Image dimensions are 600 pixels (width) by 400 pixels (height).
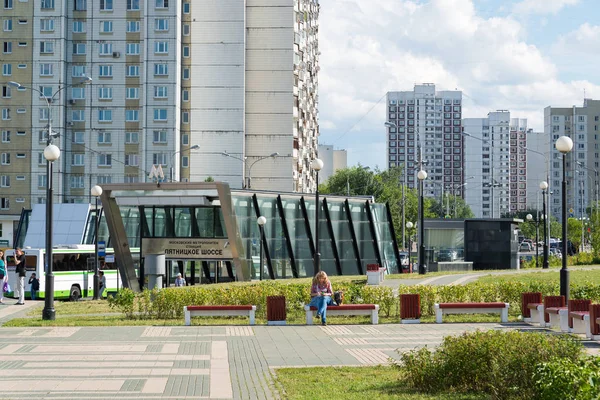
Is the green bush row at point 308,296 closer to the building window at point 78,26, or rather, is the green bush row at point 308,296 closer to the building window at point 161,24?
the building window at point 161,24

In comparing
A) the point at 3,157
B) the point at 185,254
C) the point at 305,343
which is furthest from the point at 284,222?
the point at 3,157

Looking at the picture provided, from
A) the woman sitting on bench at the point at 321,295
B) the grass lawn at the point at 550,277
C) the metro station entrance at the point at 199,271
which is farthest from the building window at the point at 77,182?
the woman sitting on bench at the point at 321,295

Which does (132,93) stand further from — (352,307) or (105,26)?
(352,307)

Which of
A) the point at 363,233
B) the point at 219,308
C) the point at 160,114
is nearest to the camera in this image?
the point at 219,308

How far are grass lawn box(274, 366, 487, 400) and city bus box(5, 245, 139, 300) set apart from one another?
3002cm

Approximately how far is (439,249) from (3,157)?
4948 centimetres

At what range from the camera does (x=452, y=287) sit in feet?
85.9

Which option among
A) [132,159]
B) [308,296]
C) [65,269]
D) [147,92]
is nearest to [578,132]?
[147,92]

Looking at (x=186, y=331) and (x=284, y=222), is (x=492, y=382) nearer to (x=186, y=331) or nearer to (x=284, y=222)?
(x=186, y=331)

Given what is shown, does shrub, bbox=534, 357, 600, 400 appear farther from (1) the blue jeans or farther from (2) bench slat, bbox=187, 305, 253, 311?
(2) bench slat, bbox=187, 305, 253, 311

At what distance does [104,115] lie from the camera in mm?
92000

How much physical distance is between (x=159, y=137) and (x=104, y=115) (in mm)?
6036

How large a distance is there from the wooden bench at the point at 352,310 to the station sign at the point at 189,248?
22325 millimetres

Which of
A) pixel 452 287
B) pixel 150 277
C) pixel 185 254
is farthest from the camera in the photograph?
pixel 185 254
